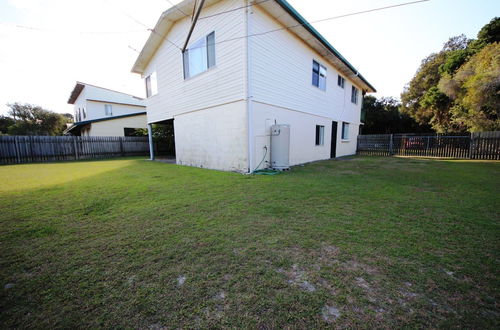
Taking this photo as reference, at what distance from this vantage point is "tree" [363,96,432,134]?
86.7 ft

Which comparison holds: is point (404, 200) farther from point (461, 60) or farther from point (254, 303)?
point (461, 60)

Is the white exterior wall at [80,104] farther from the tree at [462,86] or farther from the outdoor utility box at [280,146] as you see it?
the tree at [462,86]

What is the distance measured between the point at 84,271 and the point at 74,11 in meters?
7.73

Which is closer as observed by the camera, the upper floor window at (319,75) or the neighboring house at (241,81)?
the neighboring house at (241,81)

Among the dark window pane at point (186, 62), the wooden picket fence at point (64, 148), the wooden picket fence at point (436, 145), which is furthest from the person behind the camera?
the wooden picket fence at point (64, 148)

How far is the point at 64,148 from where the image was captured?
13.4 meters

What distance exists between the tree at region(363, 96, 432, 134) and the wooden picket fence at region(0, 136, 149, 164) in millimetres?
27588

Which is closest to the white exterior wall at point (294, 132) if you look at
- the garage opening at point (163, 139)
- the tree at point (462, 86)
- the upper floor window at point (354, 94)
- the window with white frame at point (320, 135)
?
the window with white frame at point (320, 135)

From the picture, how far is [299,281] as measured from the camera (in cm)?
166

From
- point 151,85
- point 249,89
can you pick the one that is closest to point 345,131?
point 249,89

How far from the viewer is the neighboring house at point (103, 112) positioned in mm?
17422

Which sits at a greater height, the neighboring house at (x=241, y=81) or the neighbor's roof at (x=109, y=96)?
the neighbor's roof at (x=109, y=96)

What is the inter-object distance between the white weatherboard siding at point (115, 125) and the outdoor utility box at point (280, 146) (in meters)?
17.0

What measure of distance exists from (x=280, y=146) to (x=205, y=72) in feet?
13.2
